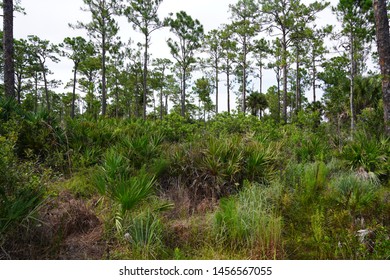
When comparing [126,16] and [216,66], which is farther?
[216,66]

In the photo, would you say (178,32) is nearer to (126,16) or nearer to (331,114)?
(126,16)

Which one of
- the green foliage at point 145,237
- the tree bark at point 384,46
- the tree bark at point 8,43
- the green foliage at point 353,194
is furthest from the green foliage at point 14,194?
the tree bark at point 384,46

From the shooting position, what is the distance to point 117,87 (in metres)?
37.5

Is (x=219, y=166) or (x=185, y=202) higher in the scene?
(x=219, y=166)

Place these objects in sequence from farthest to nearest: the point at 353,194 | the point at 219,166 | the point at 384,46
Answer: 1. the point at 384,46
2. the point at 219,166
3. the point at 353,194

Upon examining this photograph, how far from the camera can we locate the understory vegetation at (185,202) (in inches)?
133

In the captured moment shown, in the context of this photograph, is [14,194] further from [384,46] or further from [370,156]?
[384,46]

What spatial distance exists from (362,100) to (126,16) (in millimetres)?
22232

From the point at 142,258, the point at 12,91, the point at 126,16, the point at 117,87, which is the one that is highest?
the point at 126,16

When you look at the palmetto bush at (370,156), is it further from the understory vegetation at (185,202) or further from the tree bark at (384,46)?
the tree bark at (384,46)

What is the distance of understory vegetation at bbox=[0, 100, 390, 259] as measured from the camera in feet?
11.1

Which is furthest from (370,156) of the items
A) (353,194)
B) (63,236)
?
(63,236)

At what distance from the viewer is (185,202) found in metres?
5.01
